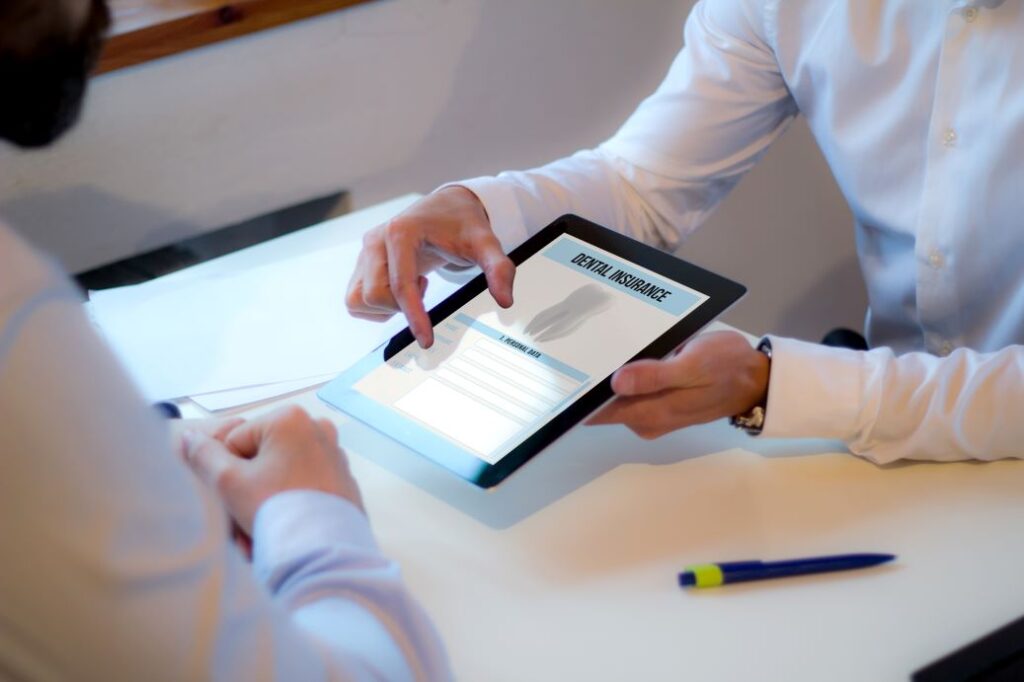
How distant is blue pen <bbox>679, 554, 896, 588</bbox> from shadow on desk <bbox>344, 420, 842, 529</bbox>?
0.41 ft

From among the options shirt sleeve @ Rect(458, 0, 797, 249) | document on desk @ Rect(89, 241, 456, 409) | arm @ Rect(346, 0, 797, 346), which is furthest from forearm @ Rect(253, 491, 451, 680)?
shirt sleeve @ Rect(458, 0, 797, 249)

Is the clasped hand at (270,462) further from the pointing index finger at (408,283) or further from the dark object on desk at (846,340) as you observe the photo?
the dark object on desk at (846,340)

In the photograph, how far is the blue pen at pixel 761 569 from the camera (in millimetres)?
730

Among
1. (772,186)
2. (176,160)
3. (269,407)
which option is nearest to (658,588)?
(269,407)

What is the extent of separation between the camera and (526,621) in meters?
0.71

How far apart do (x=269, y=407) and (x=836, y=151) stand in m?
0.63

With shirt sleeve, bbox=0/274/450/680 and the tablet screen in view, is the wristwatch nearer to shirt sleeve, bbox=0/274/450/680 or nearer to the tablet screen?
the tablet screen

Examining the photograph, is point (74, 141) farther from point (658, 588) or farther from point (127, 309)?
point (658, 588)

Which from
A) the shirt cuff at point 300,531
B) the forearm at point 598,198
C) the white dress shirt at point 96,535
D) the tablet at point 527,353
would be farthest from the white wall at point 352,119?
the white dress shirt at point 96,535

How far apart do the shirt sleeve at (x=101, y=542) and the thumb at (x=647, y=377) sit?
0.35 meters

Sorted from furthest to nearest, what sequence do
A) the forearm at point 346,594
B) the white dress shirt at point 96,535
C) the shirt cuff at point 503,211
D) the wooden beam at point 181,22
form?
the wooden beam at point 181,22, the shirt cuff at point 503,211, the forearm at point 346,594, the white dress shirt at point 96,535

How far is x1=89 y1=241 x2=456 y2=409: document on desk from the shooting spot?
3.11ft

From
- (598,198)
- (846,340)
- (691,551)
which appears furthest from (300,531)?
(846,340)

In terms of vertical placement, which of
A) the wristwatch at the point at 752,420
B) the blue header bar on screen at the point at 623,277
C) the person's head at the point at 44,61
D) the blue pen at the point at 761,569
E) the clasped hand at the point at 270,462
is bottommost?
the blue pen at the point at 761,569
